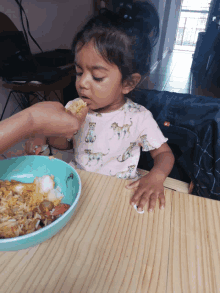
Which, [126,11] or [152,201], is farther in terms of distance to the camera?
[126,11]

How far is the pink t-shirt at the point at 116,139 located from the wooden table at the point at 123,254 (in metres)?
0.42

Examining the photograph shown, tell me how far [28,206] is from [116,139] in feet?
1.77

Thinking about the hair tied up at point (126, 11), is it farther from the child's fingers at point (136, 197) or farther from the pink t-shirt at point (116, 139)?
the child's fingers at point (136, 197)

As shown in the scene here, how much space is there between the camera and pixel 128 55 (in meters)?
0.80

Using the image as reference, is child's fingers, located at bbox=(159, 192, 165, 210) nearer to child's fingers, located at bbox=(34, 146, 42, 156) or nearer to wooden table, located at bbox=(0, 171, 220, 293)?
wooden table, located at bbox=(0, 171, 220, 293)

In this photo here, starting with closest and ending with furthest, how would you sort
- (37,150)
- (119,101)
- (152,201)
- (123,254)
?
(123,254)
(152,201)
(37,150)
(119,101)

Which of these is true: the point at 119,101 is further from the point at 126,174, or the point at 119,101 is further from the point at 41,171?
the point at 41,171

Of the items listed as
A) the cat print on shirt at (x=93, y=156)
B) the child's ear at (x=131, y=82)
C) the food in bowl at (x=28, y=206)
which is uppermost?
the child's ear at (x=131, y=82)

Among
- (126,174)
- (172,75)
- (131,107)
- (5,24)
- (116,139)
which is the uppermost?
(5,24)

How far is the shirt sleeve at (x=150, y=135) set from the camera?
2.95ft

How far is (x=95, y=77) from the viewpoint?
772 mm

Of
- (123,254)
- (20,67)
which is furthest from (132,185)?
(20,67)

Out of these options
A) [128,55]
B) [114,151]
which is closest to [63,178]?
[114,151]

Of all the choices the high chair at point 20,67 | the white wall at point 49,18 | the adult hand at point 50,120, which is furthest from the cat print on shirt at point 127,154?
the white wall at point 49,18
